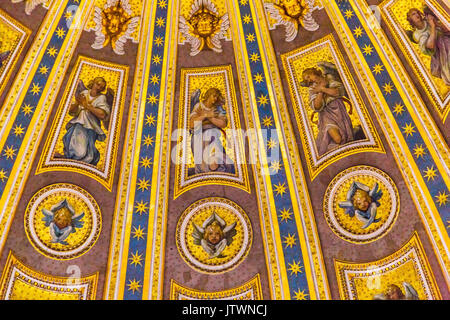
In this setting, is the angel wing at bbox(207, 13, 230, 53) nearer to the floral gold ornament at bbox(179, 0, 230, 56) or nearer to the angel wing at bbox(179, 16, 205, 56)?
the floral gold ornament at bbox(179, 0, 230, 56)

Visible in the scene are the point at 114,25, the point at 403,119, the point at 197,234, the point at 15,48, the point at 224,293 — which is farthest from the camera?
the point at 114,25

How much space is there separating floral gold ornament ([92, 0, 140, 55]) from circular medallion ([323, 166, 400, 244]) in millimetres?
6413

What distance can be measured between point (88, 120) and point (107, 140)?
689 millimetres

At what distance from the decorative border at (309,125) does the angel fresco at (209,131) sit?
75.1 inches

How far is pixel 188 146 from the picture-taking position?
17.4 m

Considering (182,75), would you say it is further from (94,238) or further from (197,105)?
(94,238)

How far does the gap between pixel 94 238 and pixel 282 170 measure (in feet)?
16.1

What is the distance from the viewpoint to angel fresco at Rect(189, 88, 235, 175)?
17.3 metres

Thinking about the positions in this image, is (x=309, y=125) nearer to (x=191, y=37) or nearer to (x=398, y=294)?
(x=191, y=37)

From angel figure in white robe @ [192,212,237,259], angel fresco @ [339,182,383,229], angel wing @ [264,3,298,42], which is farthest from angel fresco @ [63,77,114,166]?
angel fresco @ [339,182,383,229]

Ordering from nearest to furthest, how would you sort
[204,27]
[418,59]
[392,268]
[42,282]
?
1. [392,268]
2. [418,59]
3. [42,282]
4. [204,27]

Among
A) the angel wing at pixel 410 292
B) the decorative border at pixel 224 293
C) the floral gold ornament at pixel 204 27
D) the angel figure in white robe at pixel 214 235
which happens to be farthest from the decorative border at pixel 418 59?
the decorative border at pixel 224 293

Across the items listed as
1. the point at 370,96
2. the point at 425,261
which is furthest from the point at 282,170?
the point at 425,261

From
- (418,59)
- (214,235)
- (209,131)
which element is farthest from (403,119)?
(214,235)
